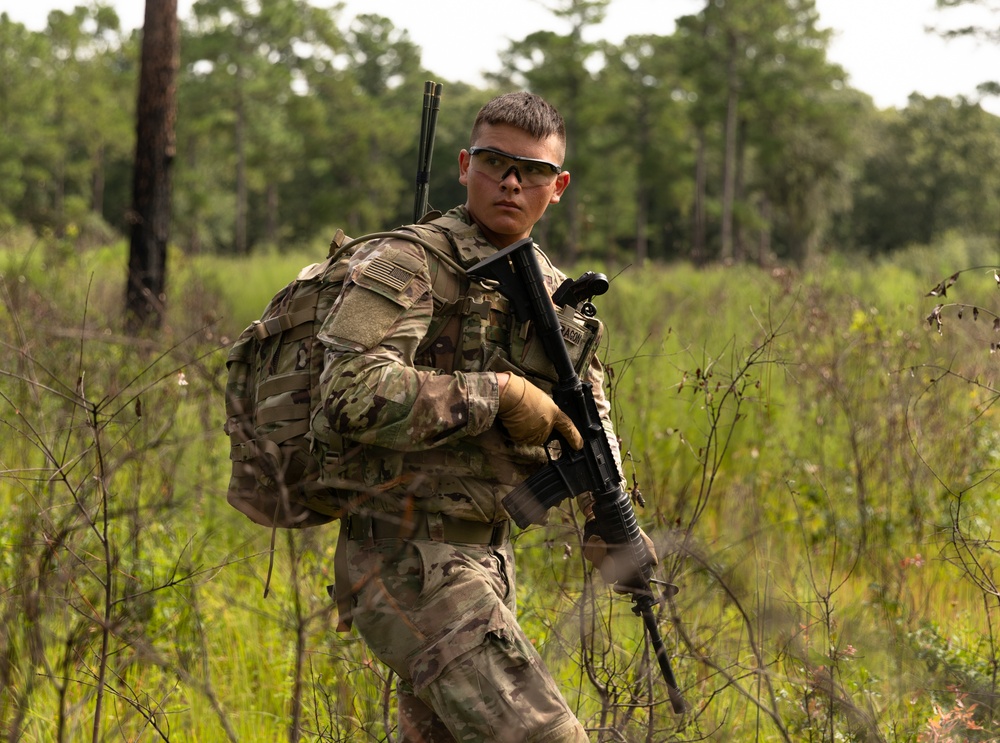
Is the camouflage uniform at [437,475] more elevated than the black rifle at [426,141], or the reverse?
the black rifle at [426,141]

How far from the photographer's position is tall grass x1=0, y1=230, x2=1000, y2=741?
7.54ft

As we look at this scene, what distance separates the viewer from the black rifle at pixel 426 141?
271cm

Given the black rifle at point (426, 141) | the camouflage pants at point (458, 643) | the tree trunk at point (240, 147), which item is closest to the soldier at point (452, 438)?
the camouflage pants at point (458, 643)

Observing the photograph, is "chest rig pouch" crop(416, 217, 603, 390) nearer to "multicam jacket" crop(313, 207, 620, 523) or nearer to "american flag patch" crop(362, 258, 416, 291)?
"multicam jacket" crop(313, 207, 620, 523)

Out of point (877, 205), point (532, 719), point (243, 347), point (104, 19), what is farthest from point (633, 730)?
point (104, 19)

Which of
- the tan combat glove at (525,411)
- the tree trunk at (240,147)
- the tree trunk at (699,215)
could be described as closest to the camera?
the tan combat glove at (525,411)

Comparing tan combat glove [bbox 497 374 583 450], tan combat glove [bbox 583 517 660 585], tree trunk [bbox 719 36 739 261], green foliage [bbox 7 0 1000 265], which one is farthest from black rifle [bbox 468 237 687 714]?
tree trunk [bbox 719 36 739 261]

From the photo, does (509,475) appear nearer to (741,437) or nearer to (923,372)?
(741,437)

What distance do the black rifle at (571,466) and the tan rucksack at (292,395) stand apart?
0.13 meters

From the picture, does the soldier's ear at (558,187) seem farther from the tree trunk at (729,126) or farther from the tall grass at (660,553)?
the tree trunk at (729,126)

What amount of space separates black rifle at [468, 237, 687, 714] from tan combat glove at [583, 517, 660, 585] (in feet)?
0.04

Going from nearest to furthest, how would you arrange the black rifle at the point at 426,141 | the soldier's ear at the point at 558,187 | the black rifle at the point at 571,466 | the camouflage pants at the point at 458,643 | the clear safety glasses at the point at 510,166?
the camouflage pants at the point at 458,643 < the black rifle at the point at 571,466 < the clear safety glasses at the point at 510,166 < the soldier's ear at the point at 558,187 < the black rifle at the point at 426,141

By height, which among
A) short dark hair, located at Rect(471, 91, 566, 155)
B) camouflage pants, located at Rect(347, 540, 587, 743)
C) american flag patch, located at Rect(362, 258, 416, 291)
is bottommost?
camouflage pants, located at Rect(347, 540, 587, 743)

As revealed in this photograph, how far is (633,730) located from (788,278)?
4555 millimetres
